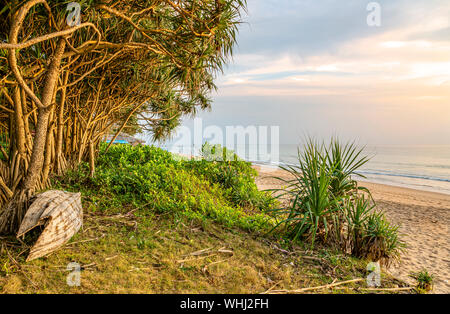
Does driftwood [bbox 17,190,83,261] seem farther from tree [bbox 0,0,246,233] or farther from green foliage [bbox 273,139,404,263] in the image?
green foliage [bbox 273,139,404,263]

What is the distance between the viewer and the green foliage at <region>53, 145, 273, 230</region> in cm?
434

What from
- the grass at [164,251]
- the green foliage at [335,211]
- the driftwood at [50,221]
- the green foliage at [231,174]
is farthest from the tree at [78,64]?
the green foliage at [335,211]

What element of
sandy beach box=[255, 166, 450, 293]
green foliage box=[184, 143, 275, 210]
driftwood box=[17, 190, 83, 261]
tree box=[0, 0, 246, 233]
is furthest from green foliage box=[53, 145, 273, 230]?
driftwood box=[17, 190, 83, 261]

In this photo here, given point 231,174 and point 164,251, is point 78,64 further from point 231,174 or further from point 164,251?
point 231,174

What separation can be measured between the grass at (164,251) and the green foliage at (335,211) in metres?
0.24

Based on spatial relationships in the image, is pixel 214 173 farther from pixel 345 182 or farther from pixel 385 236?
pixel 385 236

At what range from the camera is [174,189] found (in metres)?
4.89

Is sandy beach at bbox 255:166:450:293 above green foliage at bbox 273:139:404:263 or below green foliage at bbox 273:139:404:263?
below

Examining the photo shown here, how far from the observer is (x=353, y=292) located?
9.29 ft

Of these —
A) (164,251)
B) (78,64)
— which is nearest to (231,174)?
(164,251)

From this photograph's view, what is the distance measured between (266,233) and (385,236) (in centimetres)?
158

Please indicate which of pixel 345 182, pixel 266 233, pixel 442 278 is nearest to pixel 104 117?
pixel 266 233

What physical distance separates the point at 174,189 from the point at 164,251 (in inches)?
72.2

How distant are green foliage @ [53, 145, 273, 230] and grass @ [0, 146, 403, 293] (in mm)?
18
